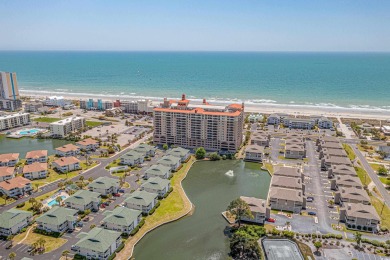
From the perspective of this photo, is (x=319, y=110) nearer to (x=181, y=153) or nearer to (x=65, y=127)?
(x=181, y=153)

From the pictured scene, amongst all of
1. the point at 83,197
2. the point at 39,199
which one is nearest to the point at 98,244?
the point at 83,197

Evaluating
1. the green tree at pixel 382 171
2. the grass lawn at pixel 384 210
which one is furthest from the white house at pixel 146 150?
the green tree at pixel 382 171

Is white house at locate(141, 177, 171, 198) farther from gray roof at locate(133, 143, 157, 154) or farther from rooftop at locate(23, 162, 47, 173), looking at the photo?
rooftop at locate(23, 162, 47, 173)

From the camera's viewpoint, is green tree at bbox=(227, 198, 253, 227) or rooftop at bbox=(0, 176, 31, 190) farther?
rooftop at bbox=(0, 176, 31, 190)

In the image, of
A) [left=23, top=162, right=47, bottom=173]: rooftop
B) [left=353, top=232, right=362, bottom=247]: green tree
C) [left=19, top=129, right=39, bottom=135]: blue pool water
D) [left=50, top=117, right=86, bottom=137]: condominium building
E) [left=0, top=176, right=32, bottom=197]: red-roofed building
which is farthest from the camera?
[left=19, top=129, right=39, bottom=135]: blue pool water

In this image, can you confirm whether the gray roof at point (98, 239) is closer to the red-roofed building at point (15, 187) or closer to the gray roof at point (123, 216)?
the gray roof at point (123, 216)

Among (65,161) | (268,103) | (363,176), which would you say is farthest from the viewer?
(268,103)

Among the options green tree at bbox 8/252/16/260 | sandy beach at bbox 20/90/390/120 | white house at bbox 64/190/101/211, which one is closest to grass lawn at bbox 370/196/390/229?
white house at bbox 64/190/101/211

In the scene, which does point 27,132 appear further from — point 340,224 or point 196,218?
point 340,224
